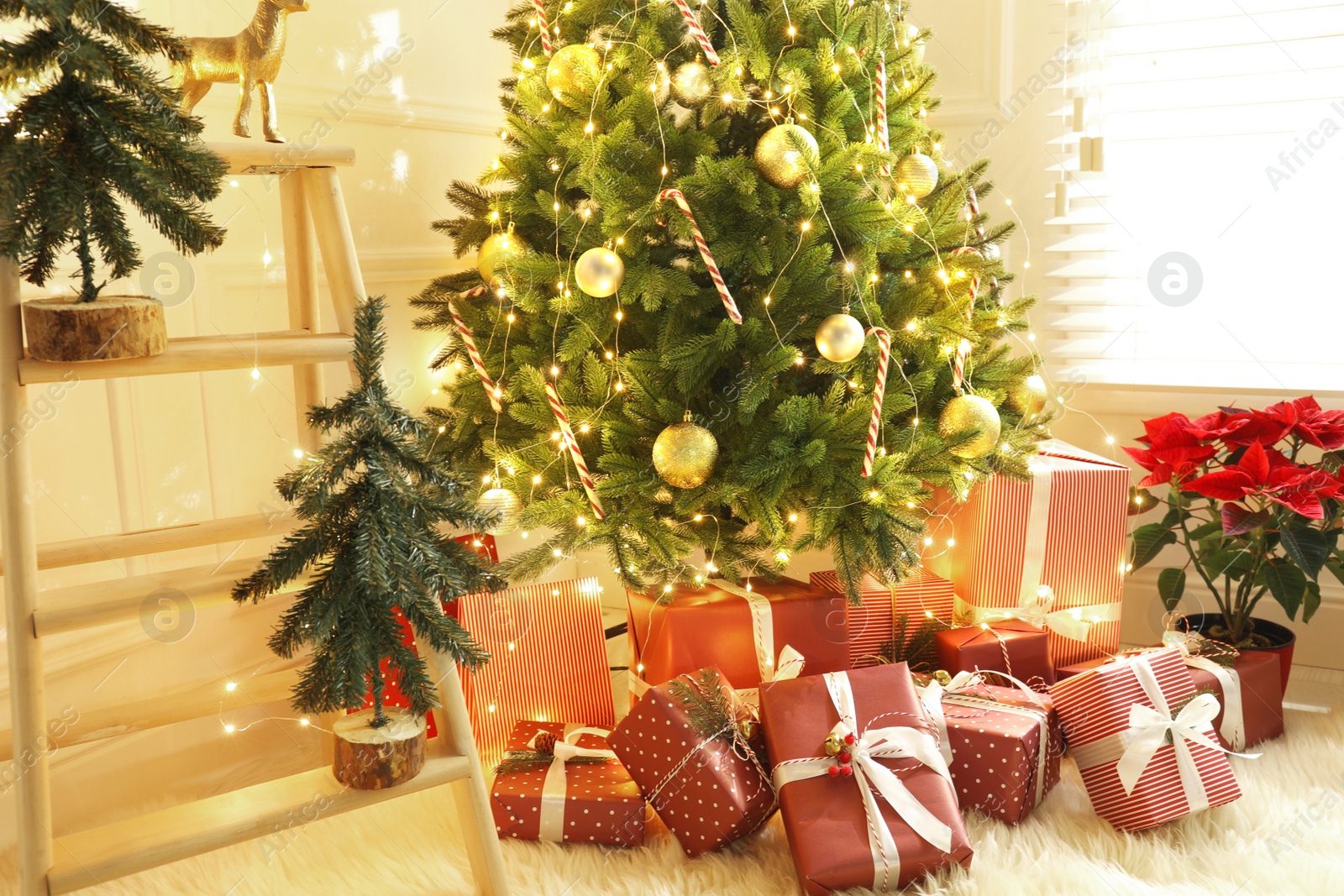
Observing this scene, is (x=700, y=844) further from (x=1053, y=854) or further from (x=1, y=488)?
(x=1, y=488)

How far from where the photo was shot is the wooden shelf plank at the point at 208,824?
1022 millimetres

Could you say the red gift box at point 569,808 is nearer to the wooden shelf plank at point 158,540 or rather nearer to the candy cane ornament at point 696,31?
the wooden shelf plank at point 158,540

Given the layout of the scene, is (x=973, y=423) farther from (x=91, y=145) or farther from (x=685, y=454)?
(x=91, y=145)

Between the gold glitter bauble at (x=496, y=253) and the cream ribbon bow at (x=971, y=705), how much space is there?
93 cm

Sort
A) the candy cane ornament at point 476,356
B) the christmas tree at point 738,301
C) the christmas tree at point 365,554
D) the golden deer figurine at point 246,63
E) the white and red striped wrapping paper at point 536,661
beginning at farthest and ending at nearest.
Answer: the candy cane ornament at point 476,356, the white and red striped wrapping paper at point 536,661, the christmas tree at point 738,301, the golden deer figurine at point 246,63, the christmas tree at point 365,554

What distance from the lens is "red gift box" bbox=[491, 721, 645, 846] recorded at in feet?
4.53

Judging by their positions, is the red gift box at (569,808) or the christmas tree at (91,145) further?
the red gift box at (569,808)

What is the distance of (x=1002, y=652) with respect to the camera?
1619 millimetres

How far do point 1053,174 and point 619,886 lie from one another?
64.3 inches

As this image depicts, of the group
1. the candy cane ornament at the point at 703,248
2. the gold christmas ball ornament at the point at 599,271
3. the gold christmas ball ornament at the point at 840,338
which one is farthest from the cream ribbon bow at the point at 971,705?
the gold christmas ball ornament at the point at 599,271

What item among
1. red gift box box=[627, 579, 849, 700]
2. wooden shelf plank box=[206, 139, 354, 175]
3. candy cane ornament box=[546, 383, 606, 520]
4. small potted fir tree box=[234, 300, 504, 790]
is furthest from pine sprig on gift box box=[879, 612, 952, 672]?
wooden shelf plank box=[206, 139, 354, 175]

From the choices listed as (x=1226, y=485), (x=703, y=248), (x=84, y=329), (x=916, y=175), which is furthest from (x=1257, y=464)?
(x=84, y=329)

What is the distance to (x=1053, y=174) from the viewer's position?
207cm

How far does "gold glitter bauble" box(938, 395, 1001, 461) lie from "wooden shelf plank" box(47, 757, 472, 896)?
843mm
